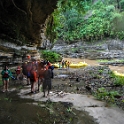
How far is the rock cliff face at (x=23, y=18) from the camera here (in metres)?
11.0

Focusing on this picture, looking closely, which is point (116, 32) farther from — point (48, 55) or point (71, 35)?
point (48, 55)

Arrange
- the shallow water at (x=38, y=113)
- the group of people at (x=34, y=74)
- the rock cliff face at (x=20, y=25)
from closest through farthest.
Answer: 1. the shallow water at (x=38, y=113)
2. the group of people at (x=34, y=74)
3. the rock cliff face at (x=20, y=25)

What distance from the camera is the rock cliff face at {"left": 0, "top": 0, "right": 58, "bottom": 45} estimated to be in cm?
1105

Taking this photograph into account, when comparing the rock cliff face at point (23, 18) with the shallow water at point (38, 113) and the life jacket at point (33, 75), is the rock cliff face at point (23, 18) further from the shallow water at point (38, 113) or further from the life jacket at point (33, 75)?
the shallow water at point (38, 113)

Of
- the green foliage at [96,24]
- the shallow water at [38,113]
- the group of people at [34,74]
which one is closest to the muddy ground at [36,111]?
the shallow water at [38,113]

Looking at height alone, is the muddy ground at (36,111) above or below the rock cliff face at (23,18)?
below

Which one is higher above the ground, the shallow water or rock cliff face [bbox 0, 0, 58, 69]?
rock cliff face [bbox 0, 0, 58, 69]

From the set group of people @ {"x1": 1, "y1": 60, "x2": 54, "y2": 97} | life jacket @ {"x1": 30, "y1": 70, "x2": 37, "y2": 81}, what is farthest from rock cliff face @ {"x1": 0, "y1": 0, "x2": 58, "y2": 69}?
life jacket @ {"x1": 30, "y1": 70, "x2": 37, "y2": 81}

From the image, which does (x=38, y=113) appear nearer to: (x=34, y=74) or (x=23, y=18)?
(x=34, y=74)

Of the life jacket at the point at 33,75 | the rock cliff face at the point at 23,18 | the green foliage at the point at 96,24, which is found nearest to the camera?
the life jacket at the point at 33,75

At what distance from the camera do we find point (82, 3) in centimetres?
1048

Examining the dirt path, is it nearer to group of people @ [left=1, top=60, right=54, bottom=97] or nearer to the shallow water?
the shallow water

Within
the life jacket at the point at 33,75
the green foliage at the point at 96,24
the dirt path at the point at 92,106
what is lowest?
the dirt path at the point at 92,106

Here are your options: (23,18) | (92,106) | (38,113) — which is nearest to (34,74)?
(38,113)
